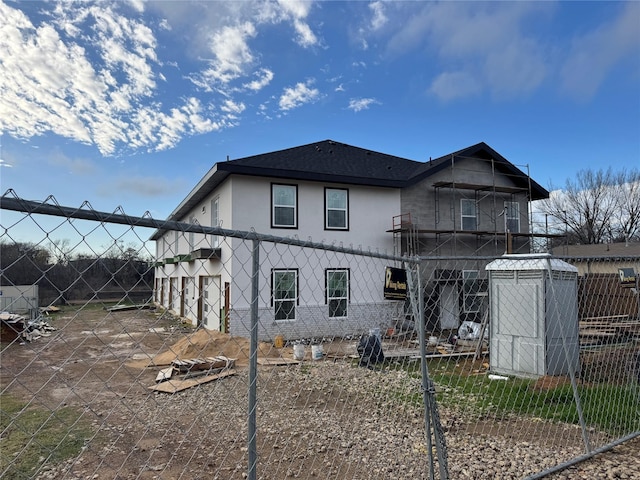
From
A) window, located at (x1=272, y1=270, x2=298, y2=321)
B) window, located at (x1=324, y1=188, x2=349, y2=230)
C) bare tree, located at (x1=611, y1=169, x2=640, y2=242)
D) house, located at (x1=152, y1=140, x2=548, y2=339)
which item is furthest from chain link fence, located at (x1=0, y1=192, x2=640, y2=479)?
bare tree, located at (x1=611, y1=169, x2=640, y2=242)

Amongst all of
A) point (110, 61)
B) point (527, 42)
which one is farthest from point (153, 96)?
point (527, 42)

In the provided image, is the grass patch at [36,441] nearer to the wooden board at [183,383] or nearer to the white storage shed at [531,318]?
the wooden board at [183,383]

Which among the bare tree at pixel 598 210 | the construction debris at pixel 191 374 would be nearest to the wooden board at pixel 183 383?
the construction debris at pixel 191 374

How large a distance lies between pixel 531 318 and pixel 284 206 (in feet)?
28.5

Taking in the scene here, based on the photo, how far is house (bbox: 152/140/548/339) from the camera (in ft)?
43.0

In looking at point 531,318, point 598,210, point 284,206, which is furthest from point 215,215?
point 598,210

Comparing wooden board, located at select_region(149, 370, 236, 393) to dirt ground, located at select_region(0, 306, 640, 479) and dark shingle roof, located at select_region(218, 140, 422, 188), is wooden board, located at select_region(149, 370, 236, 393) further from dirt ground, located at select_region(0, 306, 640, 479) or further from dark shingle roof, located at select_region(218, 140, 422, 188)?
dark shingle roof, located at select_region(218, 140, 422, 188)

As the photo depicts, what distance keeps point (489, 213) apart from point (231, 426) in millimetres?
15438

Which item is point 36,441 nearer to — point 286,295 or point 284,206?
point 286,295

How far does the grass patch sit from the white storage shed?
7642 millimetres

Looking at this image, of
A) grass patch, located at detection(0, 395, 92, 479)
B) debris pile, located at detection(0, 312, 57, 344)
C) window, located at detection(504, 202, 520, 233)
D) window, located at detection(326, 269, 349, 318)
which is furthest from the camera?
window, located at detection(504, 202, 520, 233)

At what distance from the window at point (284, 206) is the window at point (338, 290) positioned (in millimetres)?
2272

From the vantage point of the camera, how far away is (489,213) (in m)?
17.5

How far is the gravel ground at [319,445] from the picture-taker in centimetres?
392
